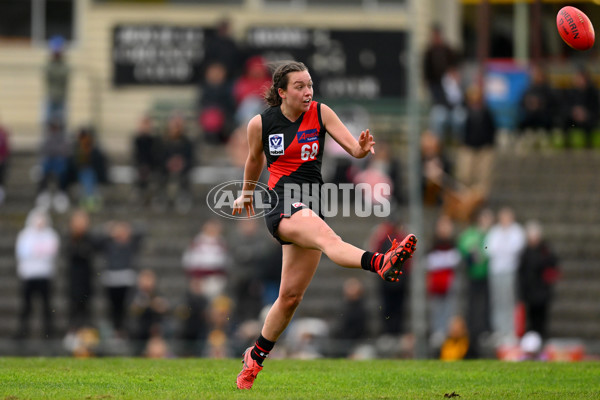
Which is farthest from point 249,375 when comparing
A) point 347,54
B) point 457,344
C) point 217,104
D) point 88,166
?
point 347,54

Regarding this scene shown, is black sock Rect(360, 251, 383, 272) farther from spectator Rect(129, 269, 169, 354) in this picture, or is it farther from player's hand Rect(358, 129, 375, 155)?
spectator Rect(129, 269, 169, 354)

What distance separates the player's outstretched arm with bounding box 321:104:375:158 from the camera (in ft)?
29.7

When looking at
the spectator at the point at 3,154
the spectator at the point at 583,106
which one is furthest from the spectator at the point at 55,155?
the spectator at the point at 583,106

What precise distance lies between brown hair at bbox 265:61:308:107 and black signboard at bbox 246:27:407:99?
638 inches

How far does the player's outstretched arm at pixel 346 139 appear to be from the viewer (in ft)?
29.7

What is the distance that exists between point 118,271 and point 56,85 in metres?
4.41

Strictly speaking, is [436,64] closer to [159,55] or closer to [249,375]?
[159,55]

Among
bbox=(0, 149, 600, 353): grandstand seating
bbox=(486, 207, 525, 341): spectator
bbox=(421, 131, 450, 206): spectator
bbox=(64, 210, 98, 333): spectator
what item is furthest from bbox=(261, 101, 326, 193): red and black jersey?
bbox=(421, 131, 450, 206): spectator

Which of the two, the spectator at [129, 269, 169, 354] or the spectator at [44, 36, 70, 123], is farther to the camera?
the spectator at [44, 36, 70, 123]

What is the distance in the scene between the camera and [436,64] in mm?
23203

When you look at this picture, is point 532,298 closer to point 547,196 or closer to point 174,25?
point 547,196

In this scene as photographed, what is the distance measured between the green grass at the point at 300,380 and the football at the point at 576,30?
10.1 ft

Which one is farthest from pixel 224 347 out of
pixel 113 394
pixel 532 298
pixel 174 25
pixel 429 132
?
pixel 174 25

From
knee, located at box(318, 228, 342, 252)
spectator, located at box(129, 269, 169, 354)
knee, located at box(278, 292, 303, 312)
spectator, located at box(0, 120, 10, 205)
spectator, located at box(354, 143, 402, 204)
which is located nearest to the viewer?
knee, located at box(318, 228, 342, 252)
